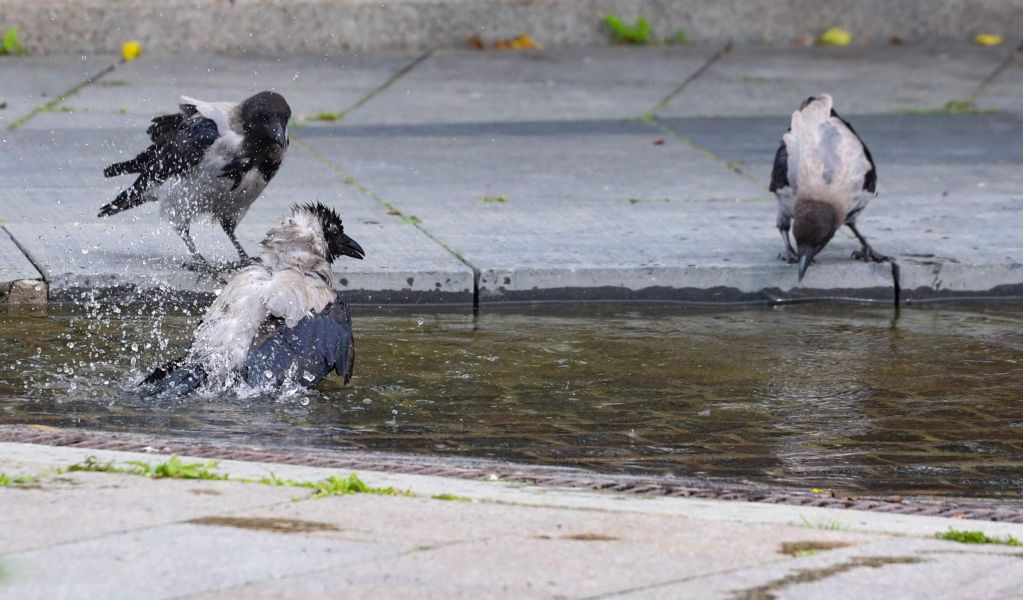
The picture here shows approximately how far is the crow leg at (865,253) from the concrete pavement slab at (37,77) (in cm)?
627

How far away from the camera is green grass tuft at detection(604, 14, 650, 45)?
15742mm

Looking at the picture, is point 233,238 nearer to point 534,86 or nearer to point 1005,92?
point 534,86

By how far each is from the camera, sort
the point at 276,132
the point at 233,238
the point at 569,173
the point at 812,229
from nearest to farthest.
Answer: the point at 276,132 < the point at 812,229 < the point at 233,238 < the point at 569,173

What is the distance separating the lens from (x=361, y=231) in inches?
373

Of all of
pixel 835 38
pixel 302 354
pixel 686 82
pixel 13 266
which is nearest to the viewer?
pixel 302 354

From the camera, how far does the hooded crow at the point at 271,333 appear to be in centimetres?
656

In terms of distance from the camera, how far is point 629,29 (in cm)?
1580

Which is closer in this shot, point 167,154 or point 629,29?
point 167,154

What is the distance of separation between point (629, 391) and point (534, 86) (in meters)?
7.79

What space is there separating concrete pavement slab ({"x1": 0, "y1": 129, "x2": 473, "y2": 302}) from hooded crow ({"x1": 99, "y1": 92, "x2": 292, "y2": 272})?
30 cm

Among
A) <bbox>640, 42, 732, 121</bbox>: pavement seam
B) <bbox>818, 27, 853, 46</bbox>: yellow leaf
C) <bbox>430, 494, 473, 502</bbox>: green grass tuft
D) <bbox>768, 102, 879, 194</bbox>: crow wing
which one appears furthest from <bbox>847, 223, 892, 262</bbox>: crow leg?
<bbox>818, 27, 853, 46</bbox>: yellow leaf

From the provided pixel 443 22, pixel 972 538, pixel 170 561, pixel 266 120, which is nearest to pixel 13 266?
pixel 266 120

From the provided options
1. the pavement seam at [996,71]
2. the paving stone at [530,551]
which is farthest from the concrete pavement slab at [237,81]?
the paving stone at [530,551]

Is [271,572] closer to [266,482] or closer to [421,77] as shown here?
[266,482]
